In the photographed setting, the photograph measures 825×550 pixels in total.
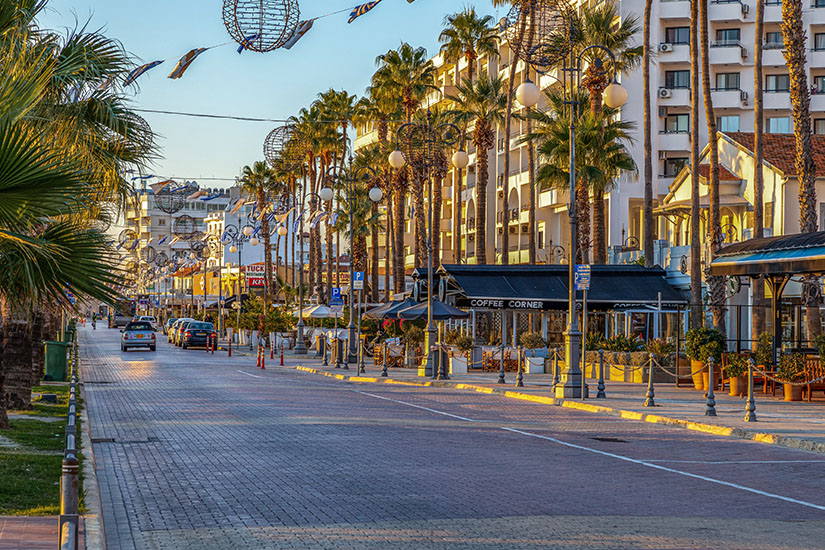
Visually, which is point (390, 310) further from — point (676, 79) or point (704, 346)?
point (676, 79)

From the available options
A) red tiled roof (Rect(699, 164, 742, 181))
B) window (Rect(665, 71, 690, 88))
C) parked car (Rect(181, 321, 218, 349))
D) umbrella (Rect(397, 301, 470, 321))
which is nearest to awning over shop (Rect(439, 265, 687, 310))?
umbrella (Rect(397, 301, 470, 321))

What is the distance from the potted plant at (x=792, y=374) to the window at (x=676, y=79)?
139ft

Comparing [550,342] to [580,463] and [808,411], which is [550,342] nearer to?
[808,411]

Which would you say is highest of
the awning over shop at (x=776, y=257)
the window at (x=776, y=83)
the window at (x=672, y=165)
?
the window at (x=776, y=83)

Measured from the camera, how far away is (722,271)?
94.0 ft

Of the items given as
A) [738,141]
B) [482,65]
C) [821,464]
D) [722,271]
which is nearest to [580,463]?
[821,464]

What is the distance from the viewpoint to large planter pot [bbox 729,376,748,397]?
27469mm

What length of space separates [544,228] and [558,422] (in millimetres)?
51585

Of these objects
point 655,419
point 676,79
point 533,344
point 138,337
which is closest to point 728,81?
point 676,79

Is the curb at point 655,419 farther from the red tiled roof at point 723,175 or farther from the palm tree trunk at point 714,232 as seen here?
the red tiled roof at point 723,175

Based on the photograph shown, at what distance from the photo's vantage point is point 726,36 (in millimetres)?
66938

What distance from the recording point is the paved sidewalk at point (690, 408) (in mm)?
18812

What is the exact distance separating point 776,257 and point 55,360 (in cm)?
1933

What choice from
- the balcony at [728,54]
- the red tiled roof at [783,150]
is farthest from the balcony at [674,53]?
the red tiled roof at [783,150]
